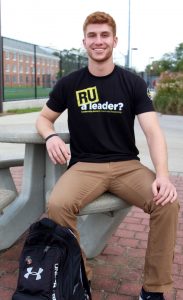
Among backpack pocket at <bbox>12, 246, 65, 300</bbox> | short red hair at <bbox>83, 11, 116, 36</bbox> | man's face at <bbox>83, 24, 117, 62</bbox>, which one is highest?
short red hair at <bbox>83, 11, 116, 36</bbox>

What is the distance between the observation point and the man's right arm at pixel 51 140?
2605mm

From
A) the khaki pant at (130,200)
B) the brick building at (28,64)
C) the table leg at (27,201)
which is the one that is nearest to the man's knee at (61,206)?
the khaki pant at (130,200)

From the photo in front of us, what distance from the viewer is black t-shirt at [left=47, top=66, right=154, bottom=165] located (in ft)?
8.87

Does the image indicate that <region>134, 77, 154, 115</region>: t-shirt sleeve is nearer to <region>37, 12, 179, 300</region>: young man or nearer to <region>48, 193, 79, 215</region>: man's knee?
<region>37, 12, 179, 300</region>: young man

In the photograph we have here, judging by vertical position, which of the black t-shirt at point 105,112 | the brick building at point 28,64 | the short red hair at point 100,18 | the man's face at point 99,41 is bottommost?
the black t-shirt at point 105,112

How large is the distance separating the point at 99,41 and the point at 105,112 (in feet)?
1.46

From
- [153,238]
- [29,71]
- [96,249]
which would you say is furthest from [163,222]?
[29,71]

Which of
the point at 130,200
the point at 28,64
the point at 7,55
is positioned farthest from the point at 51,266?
the point at 28,64

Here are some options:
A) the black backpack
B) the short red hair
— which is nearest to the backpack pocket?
the black backpack

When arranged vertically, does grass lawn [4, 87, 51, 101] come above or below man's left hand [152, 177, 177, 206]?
above

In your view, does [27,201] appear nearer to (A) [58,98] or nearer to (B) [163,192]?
(A) [58,98]

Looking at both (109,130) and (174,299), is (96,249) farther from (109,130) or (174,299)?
(109,130)

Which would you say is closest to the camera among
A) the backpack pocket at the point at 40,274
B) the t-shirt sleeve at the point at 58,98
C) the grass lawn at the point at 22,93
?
the backpack pocket at the point at 40,274

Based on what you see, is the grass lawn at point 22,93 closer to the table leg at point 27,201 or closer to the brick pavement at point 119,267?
the brick pavement at point 119,267
